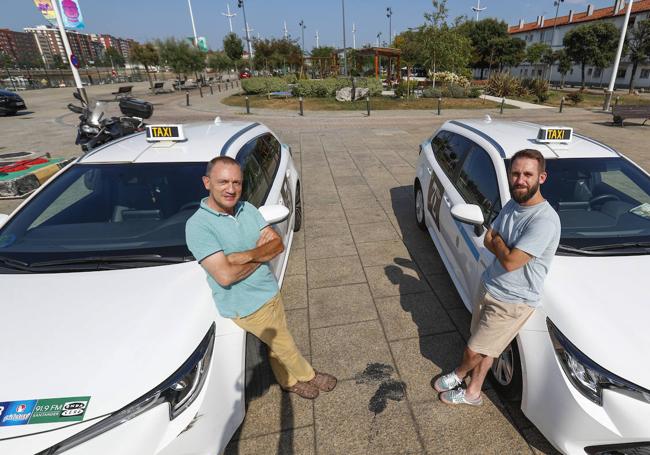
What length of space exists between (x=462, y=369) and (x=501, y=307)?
697 mm

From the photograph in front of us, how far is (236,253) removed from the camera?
198 cm

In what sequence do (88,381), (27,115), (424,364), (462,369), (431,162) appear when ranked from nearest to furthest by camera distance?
(88,381)
(462,369)
(424,364)
(431,162)
(27,115)

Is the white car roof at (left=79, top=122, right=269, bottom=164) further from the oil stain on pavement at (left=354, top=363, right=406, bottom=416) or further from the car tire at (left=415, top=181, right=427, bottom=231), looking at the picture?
the car tire at (left=415, top=181, right=427, bottom=231)

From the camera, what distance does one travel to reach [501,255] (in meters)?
2.02

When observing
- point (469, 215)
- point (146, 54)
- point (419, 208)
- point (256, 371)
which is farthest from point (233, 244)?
point (146, 54)

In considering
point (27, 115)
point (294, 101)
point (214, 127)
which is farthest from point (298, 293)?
point (27, 115)

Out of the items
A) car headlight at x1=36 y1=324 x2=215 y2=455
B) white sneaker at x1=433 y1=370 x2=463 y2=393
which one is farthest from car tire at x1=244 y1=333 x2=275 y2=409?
white sneaker at x1=433 y1=370 x2=463 y2=393

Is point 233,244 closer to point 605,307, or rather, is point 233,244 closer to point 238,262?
point 238,262

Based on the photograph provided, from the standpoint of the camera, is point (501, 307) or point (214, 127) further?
point (214, 127)

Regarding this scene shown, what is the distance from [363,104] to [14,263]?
20931 mm

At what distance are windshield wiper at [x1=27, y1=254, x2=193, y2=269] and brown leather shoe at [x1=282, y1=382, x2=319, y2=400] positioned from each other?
49.4 inches

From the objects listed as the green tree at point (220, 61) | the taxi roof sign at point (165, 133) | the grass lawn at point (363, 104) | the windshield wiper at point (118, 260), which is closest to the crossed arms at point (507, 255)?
the windshield wiper at point (118, 260)

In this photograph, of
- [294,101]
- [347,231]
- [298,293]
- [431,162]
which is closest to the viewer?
[298,293]

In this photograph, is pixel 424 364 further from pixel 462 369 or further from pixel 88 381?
pixel 88 381
